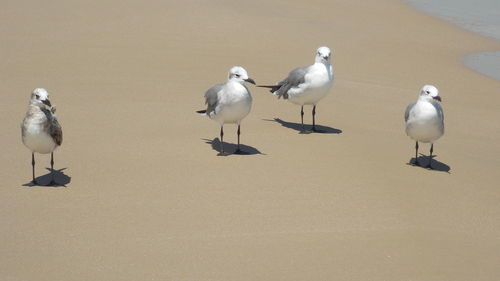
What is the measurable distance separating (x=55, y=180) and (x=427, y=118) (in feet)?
13.9

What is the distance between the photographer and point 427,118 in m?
8.67

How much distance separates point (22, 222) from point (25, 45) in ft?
24.8

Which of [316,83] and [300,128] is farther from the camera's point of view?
[300,128]

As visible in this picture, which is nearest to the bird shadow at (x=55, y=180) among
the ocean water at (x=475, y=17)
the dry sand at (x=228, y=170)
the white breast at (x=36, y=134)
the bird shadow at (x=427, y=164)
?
the dry sand at (x=228, y=170)

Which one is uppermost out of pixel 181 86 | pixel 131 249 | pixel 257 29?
pixel 257 29

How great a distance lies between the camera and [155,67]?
12578mm

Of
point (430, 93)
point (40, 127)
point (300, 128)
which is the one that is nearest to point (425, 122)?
point (430, 93)

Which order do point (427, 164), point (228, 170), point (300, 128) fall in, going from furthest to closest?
point (300, 128)
point (427, 164)
point (228, 170)

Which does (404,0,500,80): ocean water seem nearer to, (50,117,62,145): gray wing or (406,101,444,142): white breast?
(406,101,444,142): white breast

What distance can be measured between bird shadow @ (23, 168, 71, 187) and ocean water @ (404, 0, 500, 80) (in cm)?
1000

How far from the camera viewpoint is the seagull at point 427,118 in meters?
8.68

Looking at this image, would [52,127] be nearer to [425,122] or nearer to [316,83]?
[316,83]

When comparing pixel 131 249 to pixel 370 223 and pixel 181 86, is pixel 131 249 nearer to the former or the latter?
pixel 370 223

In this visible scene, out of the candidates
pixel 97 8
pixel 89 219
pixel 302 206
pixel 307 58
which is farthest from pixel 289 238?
pixel 97 8
